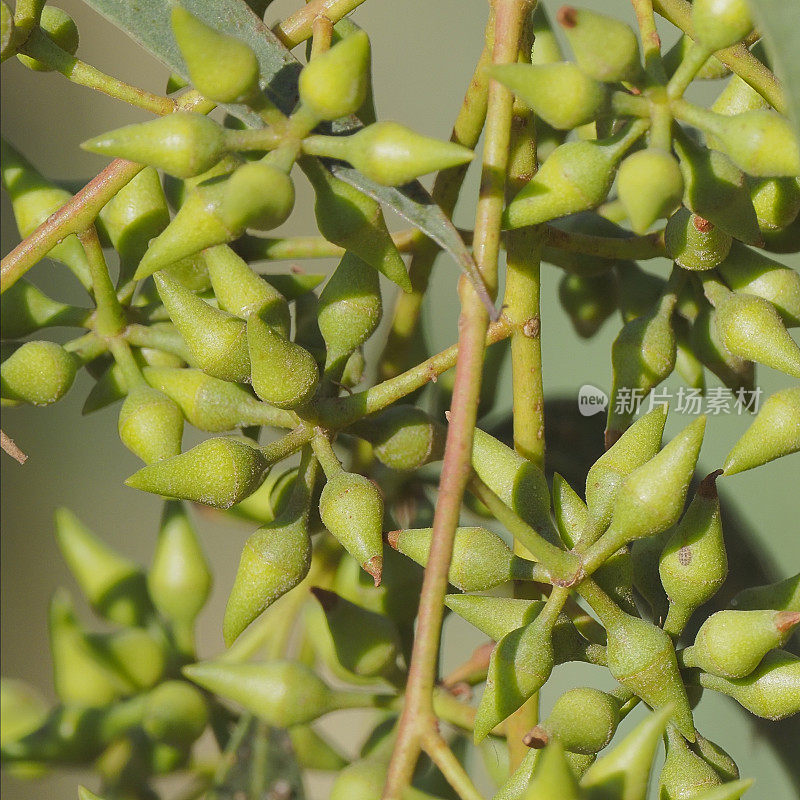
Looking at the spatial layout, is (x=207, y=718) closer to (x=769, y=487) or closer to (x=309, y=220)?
(x=769, y=487)

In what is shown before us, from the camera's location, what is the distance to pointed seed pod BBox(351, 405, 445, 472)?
1.65 ft

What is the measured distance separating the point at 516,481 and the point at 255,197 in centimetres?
17

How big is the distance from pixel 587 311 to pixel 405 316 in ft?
0.41

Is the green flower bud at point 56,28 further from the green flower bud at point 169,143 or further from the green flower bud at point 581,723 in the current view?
the green flower bud at point 581,723

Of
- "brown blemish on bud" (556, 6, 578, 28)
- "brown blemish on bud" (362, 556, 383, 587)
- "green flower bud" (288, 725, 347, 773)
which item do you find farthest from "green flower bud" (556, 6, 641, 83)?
"green flower bud" (288, 725, 347, 773)

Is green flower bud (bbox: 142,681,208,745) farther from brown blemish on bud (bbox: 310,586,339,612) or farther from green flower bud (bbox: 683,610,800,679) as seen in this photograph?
green flower bud (bbox: 683,610,800,679)

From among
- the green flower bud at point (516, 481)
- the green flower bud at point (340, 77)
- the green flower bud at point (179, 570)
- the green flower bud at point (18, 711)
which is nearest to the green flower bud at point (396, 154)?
the green flower bud at point (340, 77)

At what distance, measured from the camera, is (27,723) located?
25.8 inches

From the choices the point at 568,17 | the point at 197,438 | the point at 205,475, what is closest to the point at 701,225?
the point at 568,17

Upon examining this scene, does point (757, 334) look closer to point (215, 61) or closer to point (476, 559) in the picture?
point (476, 559)

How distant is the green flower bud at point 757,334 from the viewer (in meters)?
0.47

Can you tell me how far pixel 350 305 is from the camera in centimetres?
48

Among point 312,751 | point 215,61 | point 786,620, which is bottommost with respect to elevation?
point 312,751

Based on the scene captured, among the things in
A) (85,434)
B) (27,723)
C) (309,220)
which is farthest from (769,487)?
(85,434)
